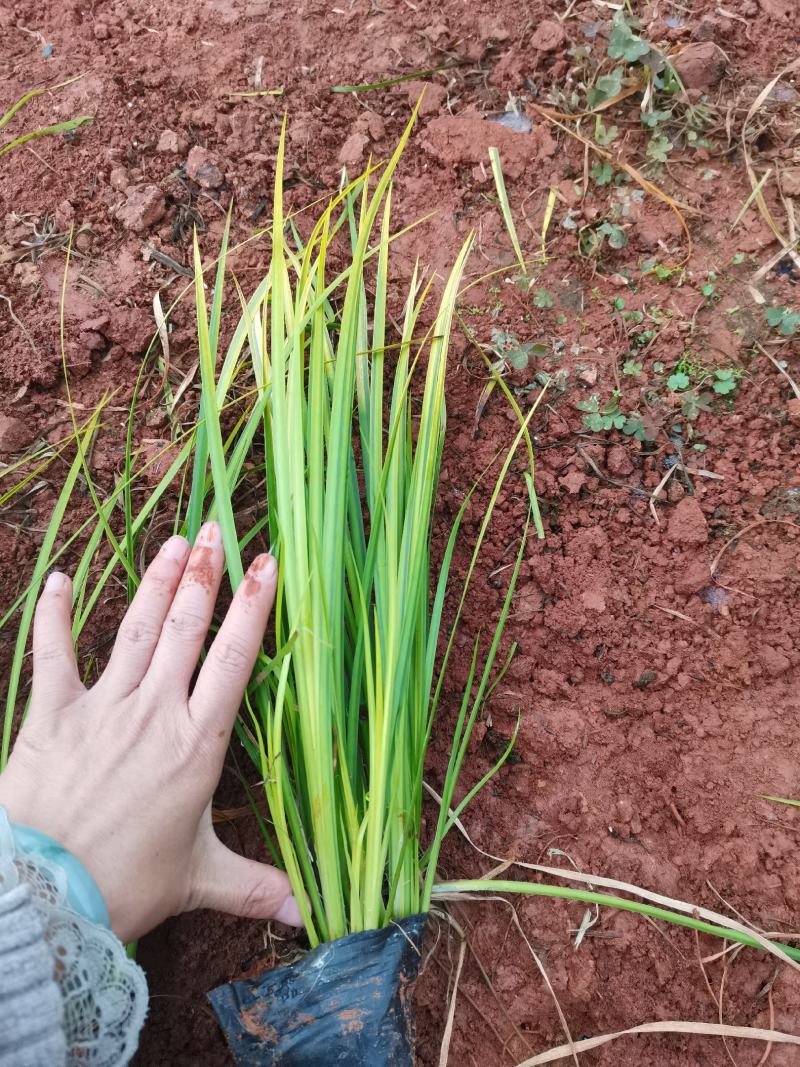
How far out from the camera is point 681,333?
159 cm

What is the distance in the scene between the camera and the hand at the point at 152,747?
1122mm

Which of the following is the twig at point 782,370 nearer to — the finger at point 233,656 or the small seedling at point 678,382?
the small seedling at point 678,382

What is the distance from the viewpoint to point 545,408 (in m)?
1.58

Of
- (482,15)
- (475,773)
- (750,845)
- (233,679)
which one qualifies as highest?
(482,15)

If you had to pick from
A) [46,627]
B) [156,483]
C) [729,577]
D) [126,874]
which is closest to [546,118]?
[729,577]

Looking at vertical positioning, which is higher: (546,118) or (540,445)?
(546,118)

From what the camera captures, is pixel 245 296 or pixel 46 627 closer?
pixel 46 627

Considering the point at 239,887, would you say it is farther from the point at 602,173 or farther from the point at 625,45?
the point at 625,45

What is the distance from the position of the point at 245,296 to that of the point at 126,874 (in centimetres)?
125

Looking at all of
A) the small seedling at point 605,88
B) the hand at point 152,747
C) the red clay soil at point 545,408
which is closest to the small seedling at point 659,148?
the red clay soil at point 545,408

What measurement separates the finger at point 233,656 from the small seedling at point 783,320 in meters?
1.26

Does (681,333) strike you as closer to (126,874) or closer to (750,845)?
(750,845)

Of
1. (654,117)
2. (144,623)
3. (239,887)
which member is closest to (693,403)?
(654,117)

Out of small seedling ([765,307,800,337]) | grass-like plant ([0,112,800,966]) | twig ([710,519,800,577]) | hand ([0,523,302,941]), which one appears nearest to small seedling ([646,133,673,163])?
small seedling ([765,307,800,337])
